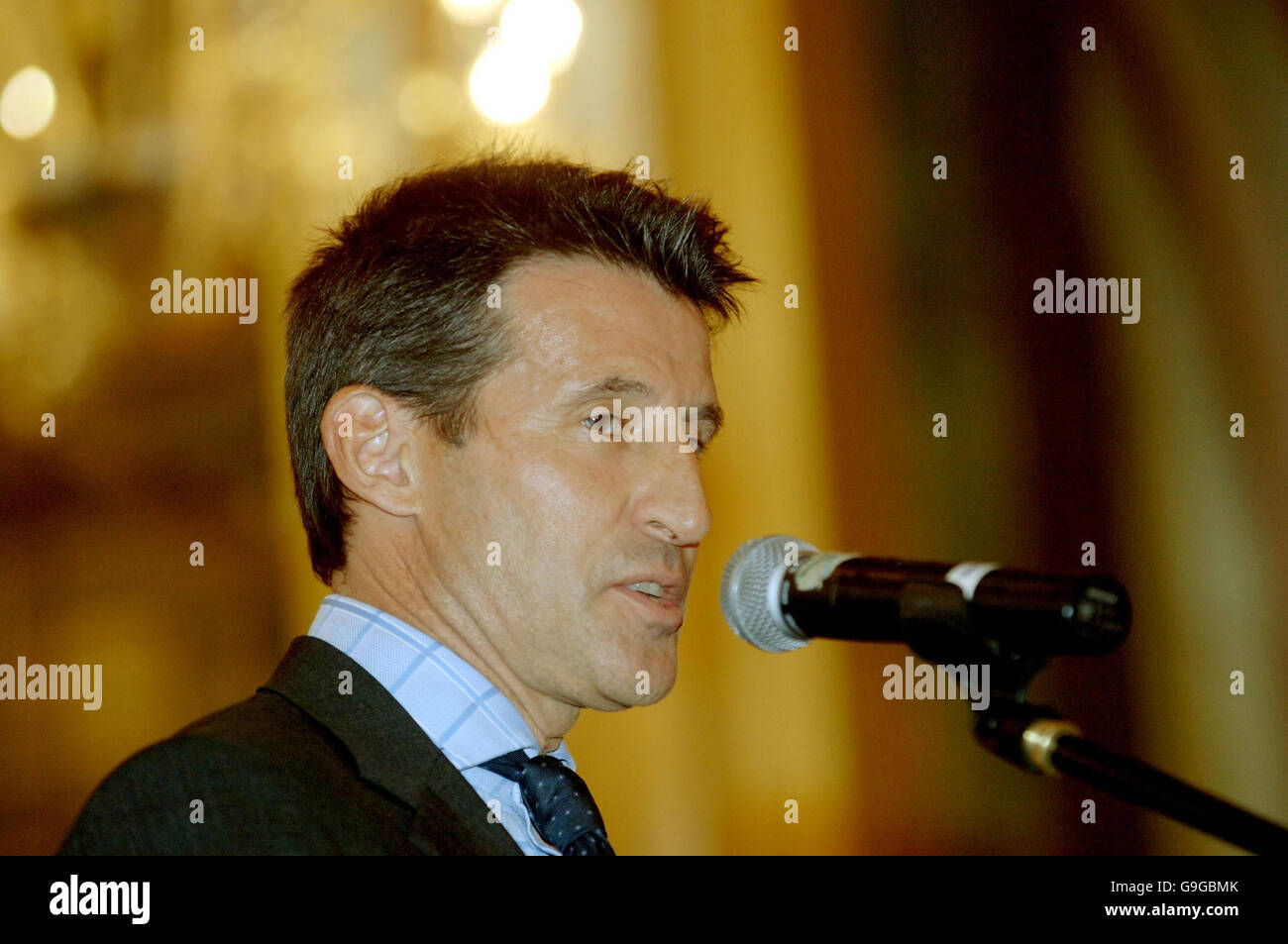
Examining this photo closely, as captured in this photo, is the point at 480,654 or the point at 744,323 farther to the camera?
the point at 744,323

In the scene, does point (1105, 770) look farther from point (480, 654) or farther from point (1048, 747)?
point (480, 654)

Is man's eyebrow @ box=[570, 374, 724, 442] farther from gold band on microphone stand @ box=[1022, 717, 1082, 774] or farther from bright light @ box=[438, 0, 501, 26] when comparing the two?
bright light @ box=[438, 0, 501, 26]

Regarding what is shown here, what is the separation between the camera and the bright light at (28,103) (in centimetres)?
387

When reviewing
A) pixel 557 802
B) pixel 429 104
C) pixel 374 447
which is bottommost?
pixel 557 802

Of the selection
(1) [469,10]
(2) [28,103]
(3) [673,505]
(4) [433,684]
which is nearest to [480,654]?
(4) [433,684]

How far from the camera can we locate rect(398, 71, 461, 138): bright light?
3979mm

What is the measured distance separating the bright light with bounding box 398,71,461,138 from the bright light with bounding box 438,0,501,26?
0.20 meters

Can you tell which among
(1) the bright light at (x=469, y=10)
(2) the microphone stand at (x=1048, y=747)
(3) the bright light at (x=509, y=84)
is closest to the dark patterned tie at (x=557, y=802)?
(2) the microphone stand at (x=1048, y=747)

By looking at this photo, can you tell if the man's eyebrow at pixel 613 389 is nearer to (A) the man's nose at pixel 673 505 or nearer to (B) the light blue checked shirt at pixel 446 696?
Result: (A) the man's nose at pixel 673 505

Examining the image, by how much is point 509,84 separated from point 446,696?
2.89 metres

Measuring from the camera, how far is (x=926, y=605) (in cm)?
98

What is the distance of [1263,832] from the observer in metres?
0.79
